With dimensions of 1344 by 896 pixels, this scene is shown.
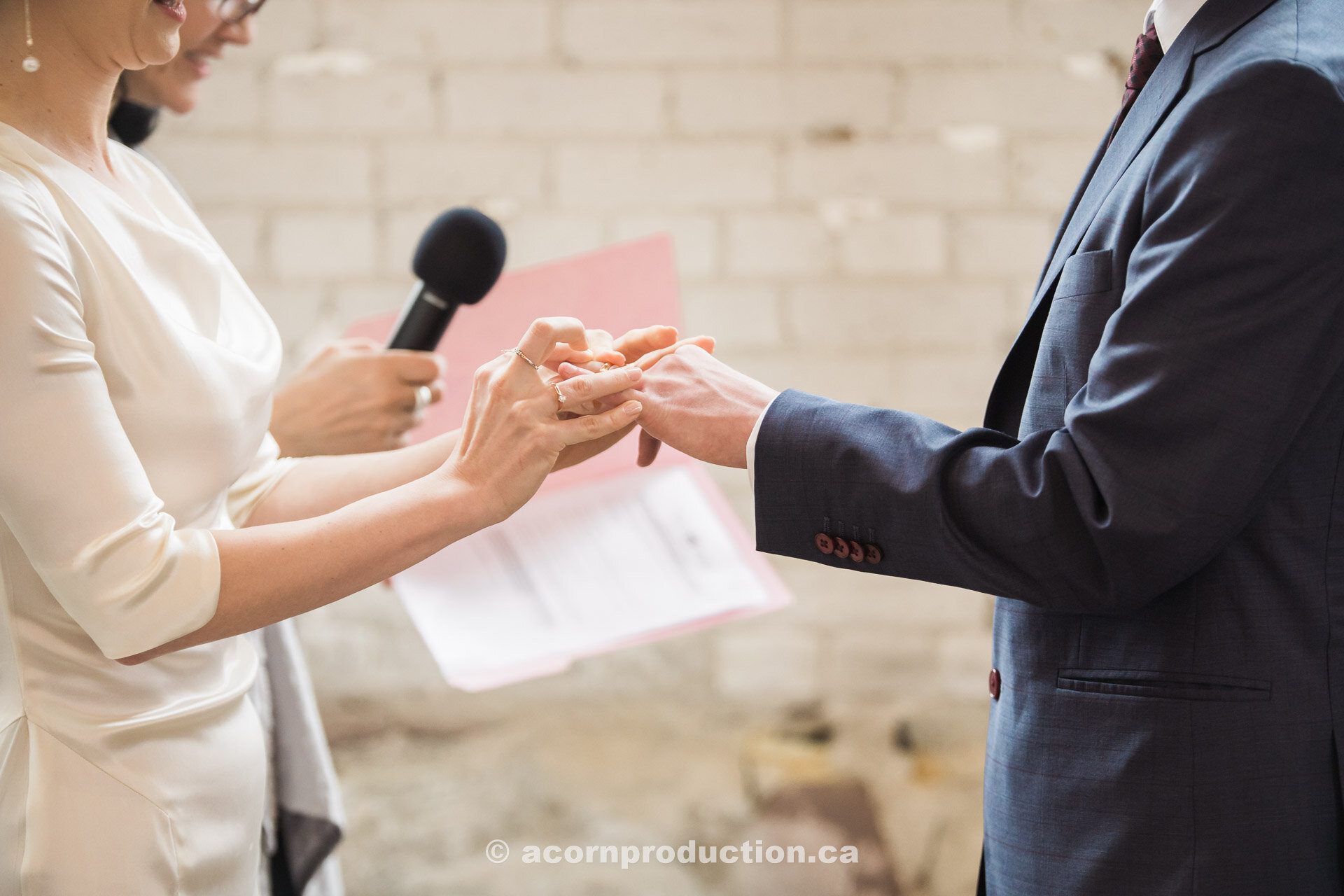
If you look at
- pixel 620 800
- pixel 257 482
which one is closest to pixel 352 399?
pixel 257 482

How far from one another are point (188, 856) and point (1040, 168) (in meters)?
1.85

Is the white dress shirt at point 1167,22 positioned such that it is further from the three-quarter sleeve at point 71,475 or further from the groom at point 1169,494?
the three-quarter sleeve at point 71,475

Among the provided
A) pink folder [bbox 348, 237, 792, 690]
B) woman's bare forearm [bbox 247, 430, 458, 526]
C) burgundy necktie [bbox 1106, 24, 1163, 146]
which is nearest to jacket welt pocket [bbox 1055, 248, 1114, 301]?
burgundy necktie [bbox 1106, 24, 1163, 146]

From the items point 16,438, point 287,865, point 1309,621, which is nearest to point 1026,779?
point 1309,621

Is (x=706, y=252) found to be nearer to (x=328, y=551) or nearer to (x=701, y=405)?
(x=701, y=405)

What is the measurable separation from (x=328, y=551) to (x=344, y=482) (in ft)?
1.02

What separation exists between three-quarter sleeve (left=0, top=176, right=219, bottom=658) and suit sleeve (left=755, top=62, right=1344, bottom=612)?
568 millimetres

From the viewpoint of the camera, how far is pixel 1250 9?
30.1 inches

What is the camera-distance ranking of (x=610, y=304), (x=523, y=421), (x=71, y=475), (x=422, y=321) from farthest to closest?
(x=610, y=304) < (x=422, y=321) < (x=523, y=421) < (x=71, y=475)

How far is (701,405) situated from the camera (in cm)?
95

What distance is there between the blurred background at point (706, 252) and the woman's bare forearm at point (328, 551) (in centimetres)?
120

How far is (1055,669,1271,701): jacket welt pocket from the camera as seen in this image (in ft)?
2.49

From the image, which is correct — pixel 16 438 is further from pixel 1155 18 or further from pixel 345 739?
pixel 345 739

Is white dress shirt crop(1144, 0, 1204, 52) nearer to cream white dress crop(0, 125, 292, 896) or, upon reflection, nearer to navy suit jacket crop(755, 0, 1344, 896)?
navy suit jacket crop(755, 0, 1344, 896)
